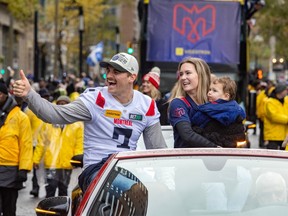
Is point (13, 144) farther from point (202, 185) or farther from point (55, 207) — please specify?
point (202, 185)

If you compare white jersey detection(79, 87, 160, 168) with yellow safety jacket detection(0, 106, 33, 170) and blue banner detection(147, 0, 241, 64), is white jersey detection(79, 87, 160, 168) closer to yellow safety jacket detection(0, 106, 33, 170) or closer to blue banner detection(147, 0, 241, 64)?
yellow safety jacket detection(0, 106, 33, 170)

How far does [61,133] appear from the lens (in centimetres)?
1302

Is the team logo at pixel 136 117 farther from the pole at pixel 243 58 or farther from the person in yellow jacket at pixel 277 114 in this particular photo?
the pole at pixel 243 58

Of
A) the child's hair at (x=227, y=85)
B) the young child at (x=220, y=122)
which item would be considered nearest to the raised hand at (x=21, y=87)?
the young child at (x=220, y=122)

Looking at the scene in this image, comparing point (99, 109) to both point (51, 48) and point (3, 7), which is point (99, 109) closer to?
point (3, 7)

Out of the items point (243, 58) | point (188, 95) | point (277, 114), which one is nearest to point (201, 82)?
point (188, 95)

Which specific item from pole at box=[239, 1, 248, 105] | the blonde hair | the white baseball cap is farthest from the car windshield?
pole at box=[239, 1, 248, 105]

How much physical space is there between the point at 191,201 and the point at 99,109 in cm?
211

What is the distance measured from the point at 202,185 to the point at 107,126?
194cm

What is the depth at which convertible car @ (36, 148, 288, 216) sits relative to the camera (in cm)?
562

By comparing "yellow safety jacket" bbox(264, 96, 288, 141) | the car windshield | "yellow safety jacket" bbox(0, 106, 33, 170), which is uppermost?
the car windshield

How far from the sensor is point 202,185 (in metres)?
5.77

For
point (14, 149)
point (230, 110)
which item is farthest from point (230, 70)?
point (230, 110)

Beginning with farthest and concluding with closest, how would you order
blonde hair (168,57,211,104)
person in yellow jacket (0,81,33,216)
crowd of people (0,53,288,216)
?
person in yellow jacket (0,81,33,216) → blonde hair (168,57,211,104) → crowd of people (0,53,288,216)
